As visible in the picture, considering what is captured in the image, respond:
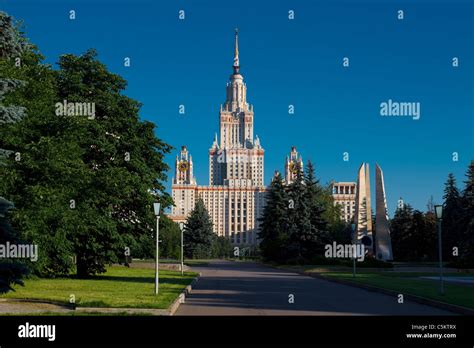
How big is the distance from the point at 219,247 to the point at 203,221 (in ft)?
132

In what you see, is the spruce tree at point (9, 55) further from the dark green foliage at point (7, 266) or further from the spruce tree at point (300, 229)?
the spruce tree at point (300, 229)

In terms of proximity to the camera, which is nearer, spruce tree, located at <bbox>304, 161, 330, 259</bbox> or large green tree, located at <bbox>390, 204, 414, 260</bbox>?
spruce tree, located at <bbox>304, 161, 330, 259</bbox>

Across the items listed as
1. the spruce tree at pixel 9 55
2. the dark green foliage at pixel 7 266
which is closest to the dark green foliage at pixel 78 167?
the spruce tree at pixel 9 55

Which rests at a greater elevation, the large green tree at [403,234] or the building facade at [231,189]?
the building facade at [231,189]

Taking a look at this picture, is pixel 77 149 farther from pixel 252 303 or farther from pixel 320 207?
pixel 320 207

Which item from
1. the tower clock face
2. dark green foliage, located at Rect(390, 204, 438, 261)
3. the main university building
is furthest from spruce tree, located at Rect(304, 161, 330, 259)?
the tower clock face

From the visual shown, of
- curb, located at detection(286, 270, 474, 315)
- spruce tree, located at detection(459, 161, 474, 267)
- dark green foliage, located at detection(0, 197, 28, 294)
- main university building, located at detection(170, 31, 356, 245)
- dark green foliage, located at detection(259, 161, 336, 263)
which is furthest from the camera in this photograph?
main university building, located at detection(170, 31, 356, 245)

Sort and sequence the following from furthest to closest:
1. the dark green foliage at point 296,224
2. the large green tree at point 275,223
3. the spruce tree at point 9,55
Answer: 1. the large green tree at point 275,223
2. the dark green foliage at point 296,224
3. the spruce tree at point 9,55

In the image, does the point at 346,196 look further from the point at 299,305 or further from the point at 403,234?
the point at 299,305

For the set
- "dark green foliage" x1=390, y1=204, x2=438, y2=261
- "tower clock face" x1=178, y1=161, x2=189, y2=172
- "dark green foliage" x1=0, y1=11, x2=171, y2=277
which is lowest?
"dark green foliage" x1=390, y1=204, x2=438, y2=261

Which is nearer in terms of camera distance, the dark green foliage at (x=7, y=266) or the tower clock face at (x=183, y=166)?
the dark green foliage at (x=7, y=266)

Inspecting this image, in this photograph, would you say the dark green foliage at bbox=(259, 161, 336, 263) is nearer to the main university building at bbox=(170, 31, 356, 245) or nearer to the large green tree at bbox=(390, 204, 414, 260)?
the large green tree at bbox=(390, 204, 414, 260)
